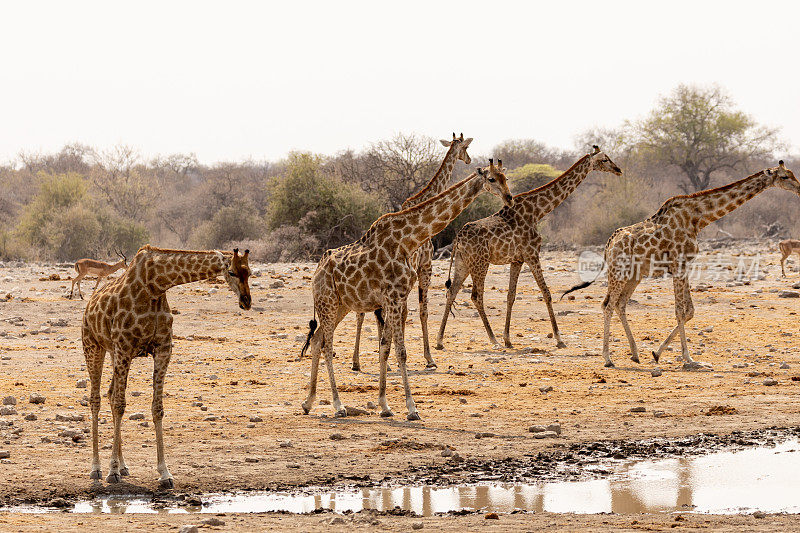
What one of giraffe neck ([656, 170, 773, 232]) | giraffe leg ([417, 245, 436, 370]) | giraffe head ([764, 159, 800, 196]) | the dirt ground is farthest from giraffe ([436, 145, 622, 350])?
giraffe head ([764, 159, 800, 196])

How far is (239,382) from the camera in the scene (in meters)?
12.7

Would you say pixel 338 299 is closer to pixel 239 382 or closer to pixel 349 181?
pixel 239 382

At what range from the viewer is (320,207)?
3225 cm

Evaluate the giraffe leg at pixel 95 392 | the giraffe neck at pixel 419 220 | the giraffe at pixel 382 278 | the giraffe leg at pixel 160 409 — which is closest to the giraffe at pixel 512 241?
the giraffe at pixel 382 278

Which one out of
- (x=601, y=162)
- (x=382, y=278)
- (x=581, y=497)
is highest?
(x=601, y=162)

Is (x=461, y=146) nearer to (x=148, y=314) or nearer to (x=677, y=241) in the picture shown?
(x=677, y=241)

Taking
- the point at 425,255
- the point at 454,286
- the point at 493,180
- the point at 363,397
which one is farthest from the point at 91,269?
the point at 493,180

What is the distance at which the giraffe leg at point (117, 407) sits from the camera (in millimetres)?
7922

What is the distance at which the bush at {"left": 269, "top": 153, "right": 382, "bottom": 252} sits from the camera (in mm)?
31859

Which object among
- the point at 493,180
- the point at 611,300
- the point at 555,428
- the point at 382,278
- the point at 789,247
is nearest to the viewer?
the point at 555,428

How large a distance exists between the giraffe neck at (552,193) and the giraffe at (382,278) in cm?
516

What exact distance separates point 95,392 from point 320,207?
24.3 m

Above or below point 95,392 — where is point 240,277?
above

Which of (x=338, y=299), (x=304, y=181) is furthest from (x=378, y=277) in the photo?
(x=304, y=181)
